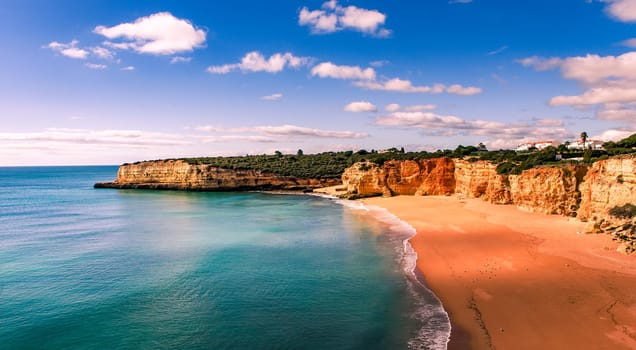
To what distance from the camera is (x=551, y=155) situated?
37406 mm

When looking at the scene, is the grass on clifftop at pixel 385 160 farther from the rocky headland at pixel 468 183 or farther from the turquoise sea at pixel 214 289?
the turquoise sea at pixel 214 289

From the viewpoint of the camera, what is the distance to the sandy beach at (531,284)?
461 inches

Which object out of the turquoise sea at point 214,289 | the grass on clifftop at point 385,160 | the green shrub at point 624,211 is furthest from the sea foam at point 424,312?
the grass on clifftop at point 385,160

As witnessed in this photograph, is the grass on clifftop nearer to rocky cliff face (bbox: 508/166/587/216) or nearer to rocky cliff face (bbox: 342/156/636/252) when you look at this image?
rocky cliff face (bbox: 342/156/636/252)

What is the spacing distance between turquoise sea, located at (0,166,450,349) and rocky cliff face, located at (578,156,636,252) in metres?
11.1

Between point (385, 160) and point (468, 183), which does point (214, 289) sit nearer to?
point (468, 183)

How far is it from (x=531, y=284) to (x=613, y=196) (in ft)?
36.6

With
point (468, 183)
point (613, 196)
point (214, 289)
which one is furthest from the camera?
point (468, 183)

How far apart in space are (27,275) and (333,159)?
68591mm

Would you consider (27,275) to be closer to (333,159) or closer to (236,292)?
(236,292)

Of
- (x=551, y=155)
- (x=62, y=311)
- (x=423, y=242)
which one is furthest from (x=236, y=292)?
(x=551, y=155)

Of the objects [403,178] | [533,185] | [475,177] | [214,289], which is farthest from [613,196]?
[403,178]

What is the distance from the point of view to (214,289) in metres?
16.6

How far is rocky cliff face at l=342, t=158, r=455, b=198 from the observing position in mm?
49344
